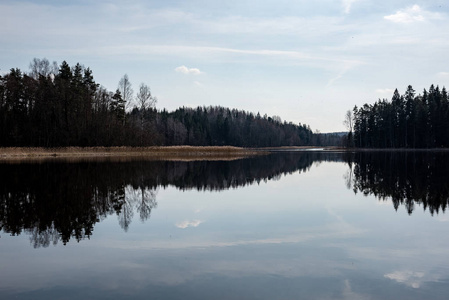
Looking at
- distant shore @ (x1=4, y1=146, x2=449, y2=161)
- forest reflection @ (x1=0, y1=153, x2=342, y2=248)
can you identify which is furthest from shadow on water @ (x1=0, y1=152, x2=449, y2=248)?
distant shore @ (x1=4, y1=146, x2=449, y2=161)

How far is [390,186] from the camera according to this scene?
2195cm

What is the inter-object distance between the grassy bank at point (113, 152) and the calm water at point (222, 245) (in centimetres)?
3839

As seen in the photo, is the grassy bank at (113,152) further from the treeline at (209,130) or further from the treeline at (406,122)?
Result: the treeline at (406,122)

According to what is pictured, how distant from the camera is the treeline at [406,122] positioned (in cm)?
10462

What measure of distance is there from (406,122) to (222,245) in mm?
110542

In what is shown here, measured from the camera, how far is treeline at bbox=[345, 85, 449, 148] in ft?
343

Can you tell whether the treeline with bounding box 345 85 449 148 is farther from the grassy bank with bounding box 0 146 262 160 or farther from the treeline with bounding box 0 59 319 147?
the treeline with bounding box 0 59 319 147

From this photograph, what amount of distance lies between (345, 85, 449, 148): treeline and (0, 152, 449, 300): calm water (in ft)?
317

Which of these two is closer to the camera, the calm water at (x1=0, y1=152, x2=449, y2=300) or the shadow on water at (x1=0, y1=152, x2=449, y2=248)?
the calm water at (x1=0, y1=152, x2=449, y2=300)

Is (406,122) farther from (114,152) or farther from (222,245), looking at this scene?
(222,245)

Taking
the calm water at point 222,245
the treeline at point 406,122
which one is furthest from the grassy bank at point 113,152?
the treeline at point 406,122

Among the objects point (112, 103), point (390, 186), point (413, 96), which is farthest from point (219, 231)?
point (413, 96)

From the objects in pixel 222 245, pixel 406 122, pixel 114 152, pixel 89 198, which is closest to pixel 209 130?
pixel 406 122

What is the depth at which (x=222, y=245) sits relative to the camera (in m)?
9.78
